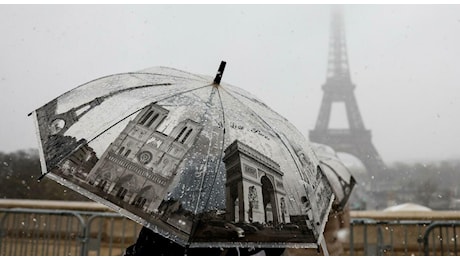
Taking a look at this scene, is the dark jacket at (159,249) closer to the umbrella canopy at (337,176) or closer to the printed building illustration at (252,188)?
the printed building illustration at (252,188)

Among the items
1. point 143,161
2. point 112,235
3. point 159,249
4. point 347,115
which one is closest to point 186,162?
point 143,161

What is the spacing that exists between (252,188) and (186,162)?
202 millimetres

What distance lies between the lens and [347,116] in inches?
729

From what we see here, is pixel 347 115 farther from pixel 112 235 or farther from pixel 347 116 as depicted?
pixel 112 235

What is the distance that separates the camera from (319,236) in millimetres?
1503

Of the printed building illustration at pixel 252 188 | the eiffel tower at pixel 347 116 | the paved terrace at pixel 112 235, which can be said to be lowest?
the paved terrace at pixel 112 235

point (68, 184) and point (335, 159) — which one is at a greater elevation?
point (335, 159)

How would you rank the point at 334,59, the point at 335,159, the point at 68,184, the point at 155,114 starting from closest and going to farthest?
1. the point at 68,184
2. the point at 155,114
3. the point at 335,159
4. the point at 334,59

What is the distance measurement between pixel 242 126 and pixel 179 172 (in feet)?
0.85

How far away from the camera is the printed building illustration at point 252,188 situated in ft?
4.41

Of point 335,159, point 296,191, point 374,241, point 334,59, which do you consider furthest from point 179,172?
point 334,59

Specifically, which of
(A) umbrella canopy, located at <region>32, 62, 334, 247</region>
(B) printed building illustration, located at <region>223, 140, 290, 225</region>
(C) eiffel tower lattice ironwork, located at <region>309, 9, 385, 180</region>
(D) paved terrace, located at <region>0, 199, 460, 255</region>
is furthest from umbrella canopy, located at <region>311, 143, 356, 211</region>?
(C) eiffel tower lattice ironwork, located at <region>309, 9, 385, 180</region>

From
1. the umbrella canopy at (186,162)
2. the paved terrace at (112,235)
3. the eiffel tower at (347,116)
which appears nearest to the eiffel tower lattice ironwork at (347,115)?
the eiffel tower at (347,116)

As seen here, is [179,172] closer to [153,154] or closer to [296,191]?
[153,154]
